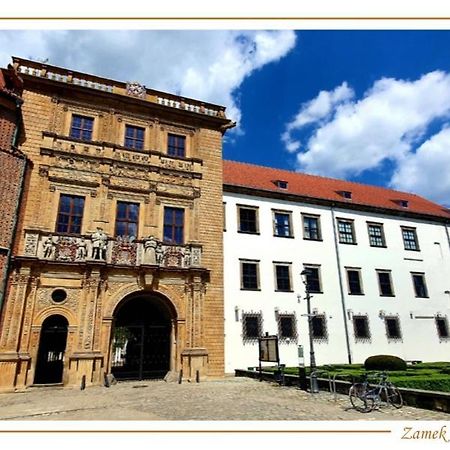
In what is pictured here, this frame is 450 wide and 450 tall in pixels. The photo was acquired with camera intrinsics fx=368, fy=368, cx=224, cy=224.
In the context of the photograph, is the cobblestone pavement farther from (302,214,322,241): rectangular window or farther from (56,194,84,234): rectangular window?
(302,214,322,241): rectangular window

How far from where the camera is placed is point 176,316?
1733 cm

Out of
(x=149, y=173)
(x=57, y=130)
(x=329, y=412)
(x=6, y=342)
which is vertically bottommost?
(x=329, y=412)

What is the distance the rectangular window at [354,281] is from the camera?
2366cm

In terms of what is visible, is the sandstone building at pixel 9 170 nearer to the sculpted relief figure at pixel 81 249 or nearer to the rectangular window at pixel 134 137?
the sculpted relief figure at pixel 81 249

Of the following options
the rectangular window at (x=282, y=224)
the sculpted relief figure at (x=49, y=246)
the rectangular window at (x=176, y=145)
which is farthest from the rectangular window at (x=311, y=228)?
the sculpted relief figure at (x=49, y=246)

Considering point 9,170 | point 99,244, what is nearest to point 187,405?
point 99,244

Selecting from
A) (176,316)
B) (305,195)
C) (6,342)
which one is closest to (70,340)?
(6,342)

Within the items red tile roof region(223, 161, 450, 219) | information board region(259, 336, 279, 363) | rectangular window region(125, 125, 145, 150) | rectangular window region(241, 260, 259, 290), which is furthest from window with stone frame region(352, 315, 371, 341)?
rectangular window region(125, 125, 145, 150)

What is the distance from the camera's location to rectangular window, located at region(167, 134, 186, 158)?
2023 centimetres

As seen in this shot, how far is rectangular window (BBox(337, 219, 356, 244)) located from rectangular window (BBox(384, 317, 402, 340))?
18.0 feet

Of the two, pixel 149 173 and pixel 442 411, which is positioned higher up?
pixel 149 173
